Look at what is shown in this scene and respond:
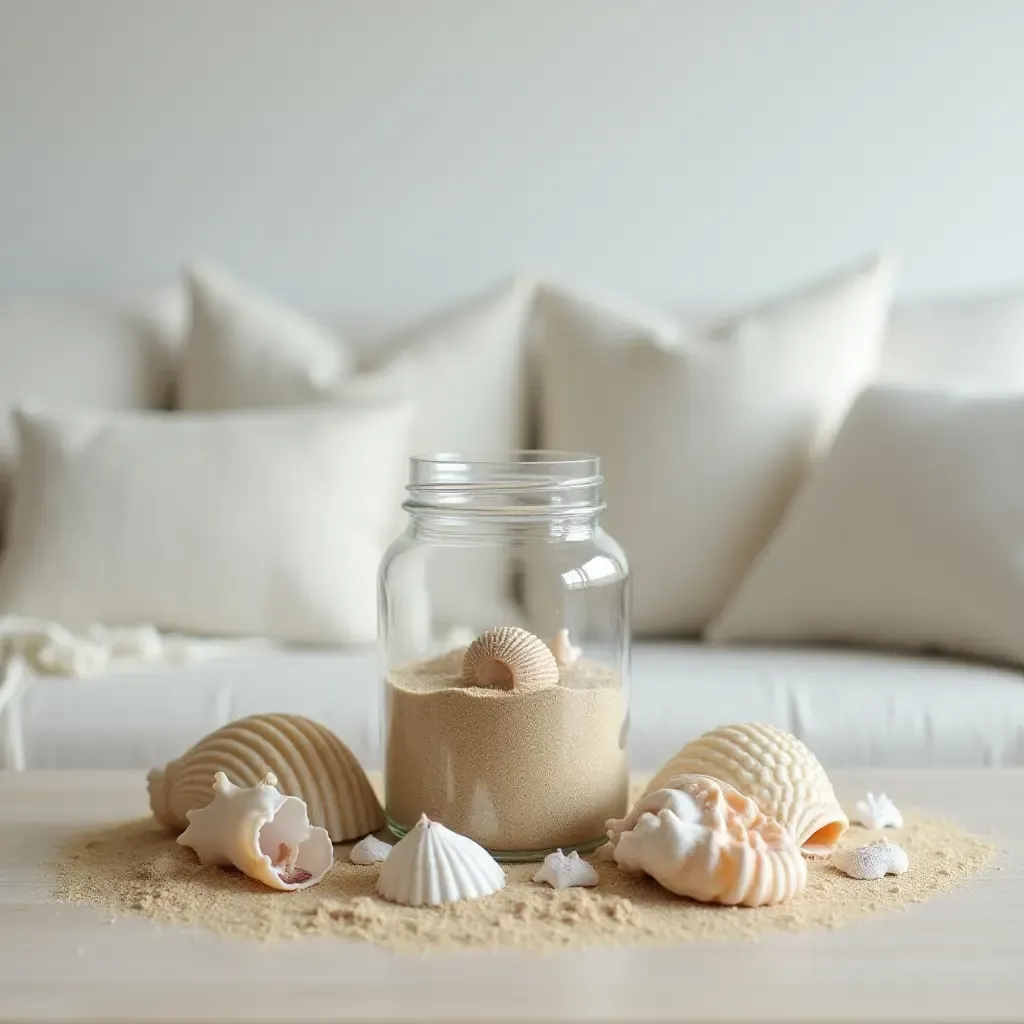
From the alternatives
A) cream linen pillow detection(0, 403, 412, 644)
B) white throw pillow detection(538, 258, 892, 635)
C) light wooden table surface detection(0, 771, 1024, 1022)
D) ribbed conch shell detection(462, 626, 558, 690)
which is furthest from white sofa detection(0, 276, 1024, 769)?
light wooden table surface detection(0, 771, 1024, 1022)

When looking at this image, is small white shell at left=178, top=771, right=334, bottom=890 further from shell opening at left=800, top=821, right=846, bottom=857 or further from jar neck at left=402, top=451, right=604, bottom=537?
shell opening at left=800, top=821, right=846, bottom=857

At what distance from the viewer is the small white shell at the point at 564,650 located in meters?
0.90

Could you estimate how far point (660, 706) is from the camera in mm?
1555

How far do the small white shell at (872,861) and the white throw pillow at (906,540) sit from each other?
901mm

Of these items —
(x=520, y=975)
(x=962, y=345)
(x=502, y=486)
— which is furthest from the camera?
(x=962, y=345)

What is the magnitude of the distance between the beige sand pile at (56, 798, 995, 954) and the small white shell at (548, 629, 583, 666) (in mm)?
138

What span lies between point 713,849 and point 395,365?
1.40 m

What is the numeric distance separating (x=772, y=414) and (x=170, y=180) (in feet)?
4.06

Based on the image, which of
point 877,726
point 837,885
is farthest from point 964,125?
point 837,885

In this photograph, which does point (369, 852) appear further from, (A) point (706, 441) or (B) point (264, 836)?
(A) point (706, 441)

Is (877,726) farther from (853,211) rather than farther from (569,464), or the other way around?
(853,211)

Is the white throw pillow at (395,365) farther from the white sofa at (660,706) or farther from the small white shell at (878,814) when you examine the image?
the small white shell at (878,814)

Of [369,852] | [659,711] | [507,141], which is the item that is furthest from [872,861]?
[507,141]

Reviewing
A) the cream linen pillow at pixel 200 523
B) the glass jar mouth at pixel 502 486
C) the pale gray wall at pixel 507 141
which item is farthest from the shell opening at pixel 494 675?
the pale gray wall at pixel 507 141
